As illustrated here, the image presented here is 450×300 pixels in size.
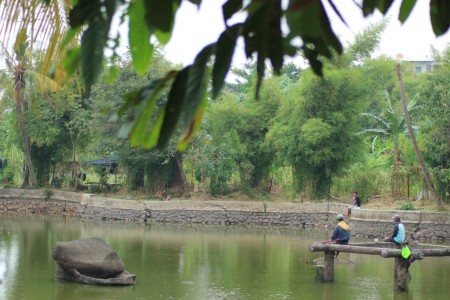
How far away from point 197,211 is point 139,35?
26947 mm

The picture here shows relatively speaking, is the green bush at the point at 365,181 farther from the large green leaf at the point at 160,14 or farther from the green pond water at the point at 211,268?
the large green leaf at the point at 160,14

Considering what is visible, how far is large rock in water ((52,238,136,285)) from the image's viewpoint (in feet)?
44.0

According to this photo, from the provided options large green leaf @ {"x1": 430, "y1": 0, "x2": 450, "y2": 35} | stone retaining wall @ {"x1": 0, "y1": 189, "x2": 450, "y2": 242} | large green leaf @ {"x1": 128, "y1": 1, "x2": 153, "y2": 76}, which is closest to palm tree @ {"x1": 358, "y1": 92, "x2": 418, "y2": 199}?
stone retaining wall @ {"x1": 0, "y1": 189, "x2": 450, "y2": 242}

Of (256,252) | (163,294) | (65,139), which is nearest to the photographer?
(163,294)

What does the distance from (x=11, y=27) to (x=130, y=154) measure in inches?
1077

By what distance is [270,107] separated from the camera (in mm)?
29969

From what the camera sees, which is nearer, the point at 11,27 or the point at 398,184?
the point at 11,27

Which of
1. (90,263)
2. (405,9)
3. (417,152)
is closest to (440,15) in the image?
(405,9)

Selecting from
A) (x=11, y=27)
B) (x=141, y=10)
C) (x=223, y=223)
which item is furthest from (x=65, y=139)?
(x=141, y=10)

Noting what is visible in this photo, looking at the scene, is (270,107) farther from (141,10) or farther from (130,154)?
(141,10)

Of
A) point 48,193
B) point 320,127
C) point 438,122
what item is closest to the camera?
point 438,122

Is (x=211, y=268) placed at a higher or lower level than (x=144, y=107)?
lower

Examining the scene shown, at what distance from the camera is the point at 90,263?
44.1 ft

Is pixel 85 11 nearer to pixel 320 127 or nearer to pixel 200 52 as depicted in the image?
pixel 200 52
